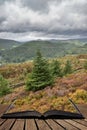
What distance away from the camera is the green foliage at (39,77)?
31.0 meters

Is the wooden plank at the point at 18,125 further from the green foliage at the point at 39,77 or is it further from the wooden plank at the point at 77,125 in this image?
the green foliage at the point at 39,77

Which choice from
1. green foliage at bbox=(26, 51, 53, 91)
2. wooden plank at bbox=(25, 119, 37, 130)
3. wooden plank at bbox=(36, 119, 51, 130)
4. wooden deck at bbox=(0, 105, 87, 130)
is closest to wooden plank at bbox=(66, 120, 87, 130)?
wooden deck at bbox=(0, 105, 87, 130)

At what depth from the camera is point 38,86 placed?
30.0 metres

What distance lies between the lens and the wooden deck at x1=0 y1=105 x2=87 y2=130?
378cm

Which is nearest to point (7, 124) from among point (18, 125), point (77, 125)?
point (18, 125)

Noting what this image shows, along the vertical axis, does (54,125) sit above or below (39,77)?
above

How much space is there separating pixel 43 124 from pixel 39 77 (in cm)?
2846

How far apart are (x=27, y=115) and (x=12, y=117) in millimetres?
312

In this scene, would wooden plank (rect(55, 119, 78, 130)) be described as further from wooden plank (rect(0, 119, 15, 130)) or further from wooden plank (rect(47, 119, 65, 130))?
wooden plank (rect(0, 119, 15, 130))

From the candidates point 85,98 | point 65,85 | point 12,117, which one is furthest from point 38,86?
point 12,117

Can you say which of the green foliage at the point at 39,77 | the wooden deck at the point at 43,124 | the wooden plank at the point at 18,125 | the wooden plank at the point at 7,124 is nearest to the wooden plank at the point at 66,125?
the wooden deck at the point at 43,124

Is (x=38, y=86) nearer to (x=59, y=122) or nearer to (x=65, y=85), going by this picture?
(x=65, y=85)

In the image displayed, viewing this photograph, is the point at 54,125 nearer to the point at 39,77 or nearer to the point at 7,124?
the point at 7,124

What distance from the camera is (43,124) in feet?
13.1
